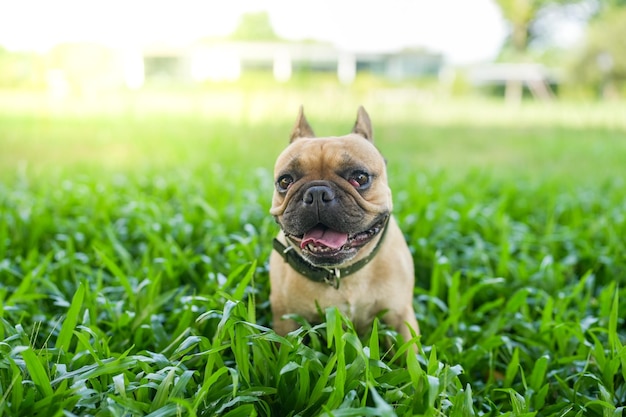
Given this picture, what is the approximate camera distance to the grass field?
179cm

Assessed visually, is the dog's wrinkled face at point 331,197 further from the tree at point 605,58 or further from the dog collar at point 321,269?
the tree at point 605,58

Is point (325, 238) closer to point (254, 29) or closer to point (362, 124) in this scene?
point (362, 124)

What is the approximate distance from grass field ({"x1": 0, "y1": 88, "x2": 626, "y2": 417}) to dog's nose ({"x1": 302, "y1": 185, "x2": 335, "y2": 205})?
0.36m

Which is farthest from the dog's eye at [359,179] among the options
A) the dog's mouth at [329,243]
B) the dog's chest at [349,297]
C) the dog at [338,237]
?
the dog's chest at [349,297]

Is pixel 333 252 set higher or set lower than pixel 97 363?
higher

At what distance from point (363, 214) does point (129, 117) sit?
300 inches

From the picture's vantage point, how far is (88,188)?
16.0 ft

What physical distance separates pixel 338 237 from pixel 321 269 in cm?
22

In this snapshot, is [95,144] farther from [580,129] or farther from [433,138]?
[580,129]

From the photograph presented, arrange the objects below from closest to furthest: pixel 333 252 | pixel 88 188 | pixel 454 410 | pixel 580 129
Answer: pixel 454 410 < pixel 333 252 < pixel 88 188 < pixel 580 129


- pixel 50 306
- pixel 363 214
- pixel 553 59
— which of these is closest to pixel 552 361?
pixel 363 214

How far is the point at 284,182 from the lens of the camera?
2.22 metres

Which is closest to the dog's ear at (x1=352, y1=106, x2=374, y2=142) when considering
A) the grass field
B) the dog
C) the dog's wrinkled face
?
the dog

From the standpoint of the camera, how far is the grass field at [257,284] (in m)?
1.79
